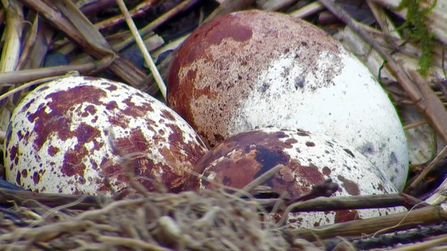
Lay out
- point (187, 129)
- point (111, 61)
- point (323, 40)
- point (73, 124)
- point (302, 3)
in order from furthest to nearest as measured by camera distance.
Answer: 1. point (302, 3)
2. point (111, 61)
3. point (323, 40)
4. point (187, 129)
5. point (73, 124)

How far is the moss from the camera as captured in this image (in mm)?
2496

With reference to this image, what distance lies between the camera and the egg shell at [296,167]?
1.46m

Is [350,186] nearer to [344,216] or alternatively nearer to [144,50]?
[344,216]

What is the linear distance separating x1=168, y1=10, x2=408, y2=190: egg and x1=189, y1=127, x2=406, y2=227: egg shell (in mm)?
223

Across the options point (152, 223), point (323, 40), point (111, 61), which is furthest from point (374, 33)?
point (152, 223)

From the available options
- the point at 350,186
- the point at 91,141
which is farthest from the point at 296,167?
the point at 91,141

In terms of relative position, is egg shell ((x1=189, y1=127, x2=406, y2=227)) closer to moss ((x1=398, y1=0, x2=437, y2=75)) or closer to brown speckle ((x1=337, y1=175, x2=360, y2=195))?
brown speckle ((x1=337, y1=175, x2=360, y2=195))

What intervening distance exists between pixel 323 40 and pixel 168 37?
108 centimetres

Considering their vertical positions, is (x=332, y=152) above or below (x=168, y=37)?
below

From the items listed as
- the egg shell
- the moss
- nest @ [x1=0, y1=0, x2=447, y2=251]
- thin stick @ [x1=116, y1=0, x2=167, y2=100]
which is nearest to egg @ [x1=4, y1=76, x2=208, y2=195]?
the egg shell

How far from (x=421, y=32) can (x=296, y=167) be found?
1.31m

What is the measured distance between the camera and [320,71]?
1.93m

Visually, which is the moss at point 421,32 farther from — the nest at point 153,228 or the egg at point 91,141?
the nest at point 153,228

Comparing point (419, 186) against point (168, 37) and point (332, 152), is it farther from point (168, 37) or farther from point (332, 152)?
point (168, 37)
